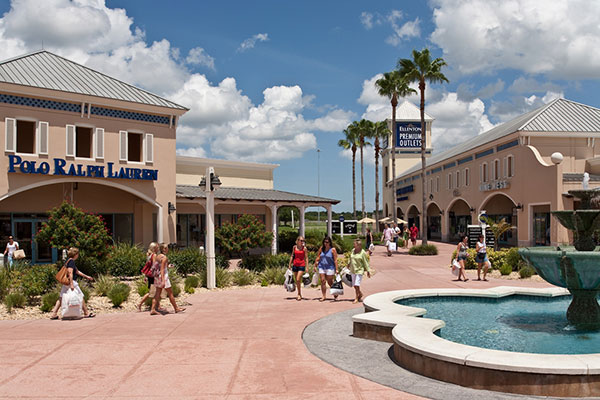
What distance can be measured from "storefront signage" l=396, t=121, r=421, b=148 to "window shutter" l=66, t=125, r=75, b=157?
47.7 metres

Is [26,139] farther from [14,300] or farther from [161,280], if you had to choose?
[161,280]

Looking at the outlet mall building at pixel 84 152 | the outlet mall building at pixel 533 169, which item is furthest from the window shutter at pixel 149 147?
the outlet mall building at pixel 533 169

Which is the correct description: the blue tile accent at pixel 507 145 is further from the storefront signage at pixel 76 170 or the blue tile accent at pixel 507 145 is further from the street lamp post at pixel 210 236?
the street lamp post at pixel 210 236

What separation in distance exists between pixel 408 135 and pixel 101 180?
4813 centimetres

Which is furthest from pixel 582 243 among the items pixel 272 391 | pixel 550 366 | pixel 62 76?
pixel 62 76

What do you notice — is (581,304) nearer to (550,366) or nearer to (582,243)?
(582,243)

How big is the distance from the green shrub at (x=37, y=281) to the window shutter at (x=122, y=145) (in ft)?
31.5

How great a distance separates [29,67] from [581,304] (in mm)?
22146

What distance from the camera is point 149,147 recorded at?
2372 centimetres

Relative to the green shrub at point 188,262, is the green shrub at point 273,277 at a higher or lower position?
lower

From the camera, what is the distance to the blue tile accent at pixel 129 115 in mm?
22422

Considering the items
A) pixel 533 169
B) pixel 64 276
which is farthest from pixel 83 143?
pixel 533 169

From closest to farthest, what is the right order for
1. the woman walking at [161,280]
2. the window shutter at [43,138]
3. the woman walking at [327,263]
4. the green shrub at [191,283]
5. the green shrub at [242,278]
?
the woman walking at [161,280] < the woman walking at [327,263] < the green shrub at [191,283] < the green shrub at [242,278] < the window shutter at [43,138]

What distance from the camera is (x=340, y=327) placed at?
972 centimetres
